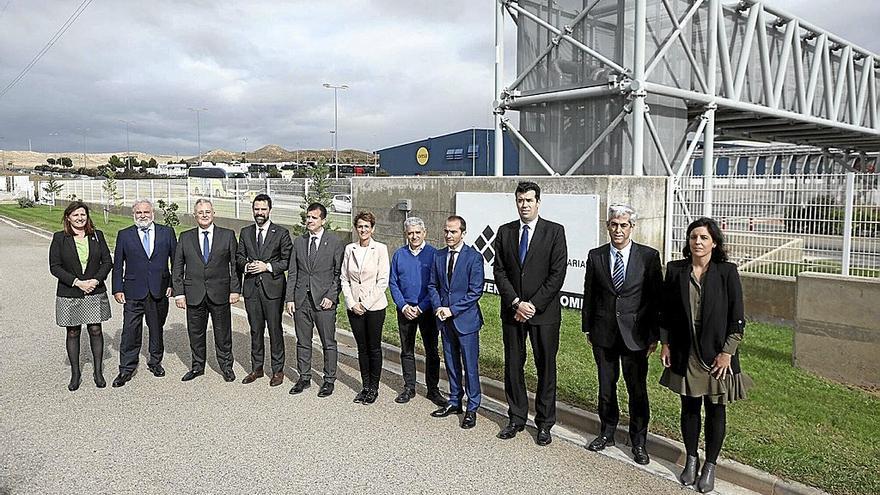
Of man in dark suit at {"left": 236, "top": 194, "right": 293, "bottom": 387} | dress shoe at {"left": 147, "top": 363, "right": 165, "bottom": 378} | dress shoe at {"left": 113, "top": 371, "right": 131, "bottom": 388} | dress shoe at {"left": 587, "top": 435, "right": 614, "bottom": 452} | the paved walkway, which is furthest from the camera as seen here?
dress shoe at {"left": 147, "top": 363, "right": 165, "bottom": 378}

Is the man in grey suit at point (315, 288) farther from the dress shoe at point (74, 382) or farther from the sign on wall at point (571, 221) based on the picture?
the sign on wall at point (571, 221)

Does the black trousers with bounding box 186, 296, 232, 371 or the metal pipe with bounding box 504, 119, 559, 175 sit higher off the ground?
the metal pipe with bounding box 504, 119, 559, 175

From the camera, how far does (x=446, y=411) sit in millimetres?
5965

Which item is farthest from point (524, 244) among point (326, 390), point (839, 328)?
point (839, 328)

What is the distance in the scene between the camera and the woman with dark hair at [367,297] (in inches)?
250

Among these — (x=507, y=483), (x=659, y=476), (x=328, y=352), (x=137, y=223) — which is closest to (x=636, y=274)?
(x=659, y=476)

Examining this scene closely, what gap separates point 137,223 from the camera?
7.04 m

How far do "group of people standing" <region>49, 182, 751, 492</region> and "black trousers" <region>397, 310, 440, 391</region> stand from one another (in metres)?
0.01

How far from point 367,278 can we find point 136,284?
2.57 metres

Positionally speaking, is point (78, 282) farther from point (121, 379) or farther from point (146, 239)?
point (121, 379)

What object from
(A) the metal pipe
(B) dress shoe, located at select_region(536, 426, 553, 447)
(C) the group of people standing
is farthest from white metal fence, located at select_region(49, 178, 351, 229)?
(B) dress shoe, located at select_region(536, 426, 553, 447)

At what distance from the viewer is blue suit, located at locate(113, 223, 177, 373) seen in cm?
701

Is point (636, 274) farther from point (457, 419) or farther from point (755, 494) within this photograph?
point (457, 419)

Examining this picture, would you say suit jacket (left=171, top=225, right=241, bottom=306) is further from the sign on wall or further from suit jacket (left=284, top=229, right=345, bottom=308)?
the sign on wall
